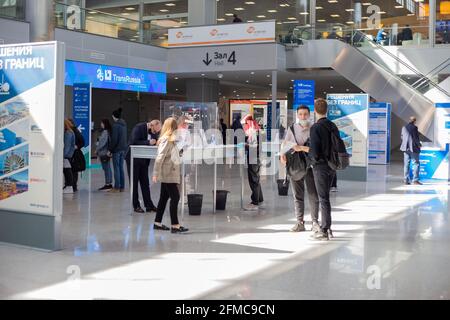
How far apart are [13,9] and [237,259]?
14302mm

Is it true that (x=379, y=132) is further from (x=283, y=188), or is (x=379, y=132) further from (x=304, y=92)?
(x=283, y=188)

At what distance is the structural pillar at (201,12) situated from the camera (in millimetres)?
28078

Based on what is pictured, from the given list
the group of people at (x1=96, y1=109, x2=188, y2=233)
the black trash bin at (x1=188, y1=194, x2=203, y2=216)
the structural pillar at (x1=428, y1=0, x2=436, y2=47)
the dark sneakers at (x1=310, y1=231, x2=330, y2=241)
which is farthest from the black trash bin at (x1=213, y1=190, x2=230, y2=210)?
the structural pillar at (x1=428, y1=0, x2=436, y2=47)

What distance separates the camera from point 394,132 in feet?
119

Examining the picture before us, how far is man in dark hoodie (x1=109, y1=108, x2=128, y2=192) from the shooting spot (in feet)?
41.4

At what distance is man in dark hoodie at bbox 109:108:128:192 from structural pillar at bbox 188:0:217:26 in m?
16.1

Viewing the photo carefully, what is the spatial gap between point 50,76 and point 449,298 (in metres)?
4.46

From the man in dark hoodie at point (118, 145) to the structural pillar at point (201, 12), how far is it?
52.9ft

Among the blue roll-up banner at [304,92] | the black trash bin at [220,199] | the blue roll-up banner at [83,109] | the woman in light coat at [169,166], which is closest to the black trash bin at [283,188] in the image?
the black trash bin at [220,199]

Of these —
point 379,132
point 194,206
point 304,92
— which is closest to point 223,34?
point 304,92

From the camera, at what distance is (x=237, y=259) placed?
6402 mm

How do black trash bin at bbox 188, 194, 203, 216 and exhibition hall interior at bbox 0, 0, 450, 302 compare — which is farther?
black trash bin at bbox 188, 194, 203, 216

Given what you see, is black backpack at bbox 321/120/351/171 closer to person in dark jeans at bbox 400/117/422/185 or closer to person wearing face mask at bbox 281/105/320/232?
person wearing face mask at bbox 281/105/320/232

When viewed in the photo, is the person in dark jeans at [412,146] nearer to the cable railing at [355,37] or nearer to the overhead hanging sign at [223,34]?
the cable railing at [355,37]
